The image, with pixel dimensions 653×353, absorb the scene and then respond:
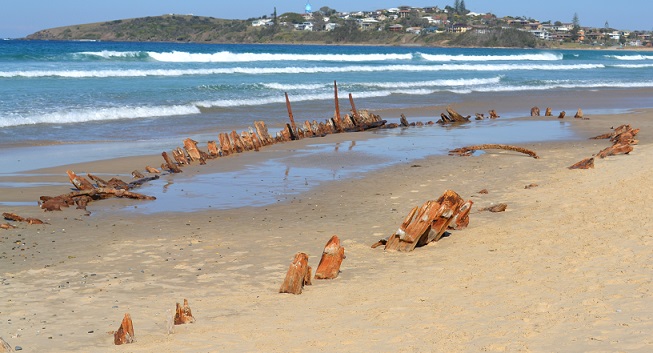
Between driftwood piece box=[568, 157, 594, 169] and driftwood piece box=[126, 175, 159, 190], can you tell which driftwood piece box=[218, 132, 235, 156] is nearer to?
driftwood piece box=[126, 175, 159, 190]

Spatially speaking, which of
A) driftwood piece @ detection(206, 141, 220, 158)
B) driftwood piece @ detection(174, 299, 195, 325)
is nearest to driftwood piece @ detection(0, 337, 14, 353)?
driftwood piece @ detection(174, 299, 195, 325)

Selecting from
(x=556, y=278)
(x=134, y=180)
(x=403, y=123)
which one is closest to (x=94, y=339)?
(x=556, y=278)

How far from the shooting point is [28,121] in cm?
2130

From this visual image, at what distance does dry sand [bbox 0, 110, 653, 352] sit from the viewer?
5672 millimetres

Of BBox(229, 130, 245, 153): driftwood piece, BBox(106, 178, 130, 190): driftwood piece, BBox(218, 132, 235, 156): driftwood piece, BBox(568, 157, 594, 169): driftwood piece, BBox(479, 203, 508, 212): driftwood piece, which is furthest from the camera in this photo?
BBox(229, 130, 245, 153): driftwood piece

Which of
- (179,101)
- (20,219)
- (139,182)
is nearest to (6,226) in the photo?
(20,219)

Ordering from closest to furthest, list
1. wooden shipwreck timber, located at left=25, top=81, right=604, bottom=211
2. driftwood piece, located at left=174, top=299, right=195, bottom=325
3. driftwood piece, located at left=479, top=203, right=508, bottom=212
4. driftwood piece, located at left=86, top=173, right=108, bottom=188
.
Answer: driftwood piece, located at left=174, top=299, right=195, bottom=325 → driftwood piece, located at left=479, top=203, right=508, bottom=212 → wooden shipwreck timber, located at left=25, top=81, right=604, bottom=211 → driftwood piece, located at left=86, top=173, right=108, bottom=188

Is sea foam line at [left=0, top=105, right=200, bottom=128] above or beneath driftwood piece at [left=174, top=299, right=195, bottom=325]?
beneath

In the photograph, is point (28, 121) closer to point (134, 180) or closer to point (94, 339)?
point (134, 180)

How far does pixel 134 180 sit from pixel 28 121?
9.46 metres

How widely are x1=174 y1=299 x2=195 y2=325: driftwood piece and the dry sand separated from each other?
0.13 m

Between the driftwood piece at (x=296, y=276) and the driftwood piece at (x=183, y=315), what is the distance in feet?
3.37

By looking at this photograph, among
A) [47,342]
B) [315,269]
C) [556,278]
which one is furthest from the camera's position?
[315,269]

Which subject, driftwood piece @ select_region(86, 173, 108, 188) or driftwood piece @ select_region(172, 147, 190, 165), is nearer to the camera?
driftwood piece @ select_region(86, 173, 108, 188)
